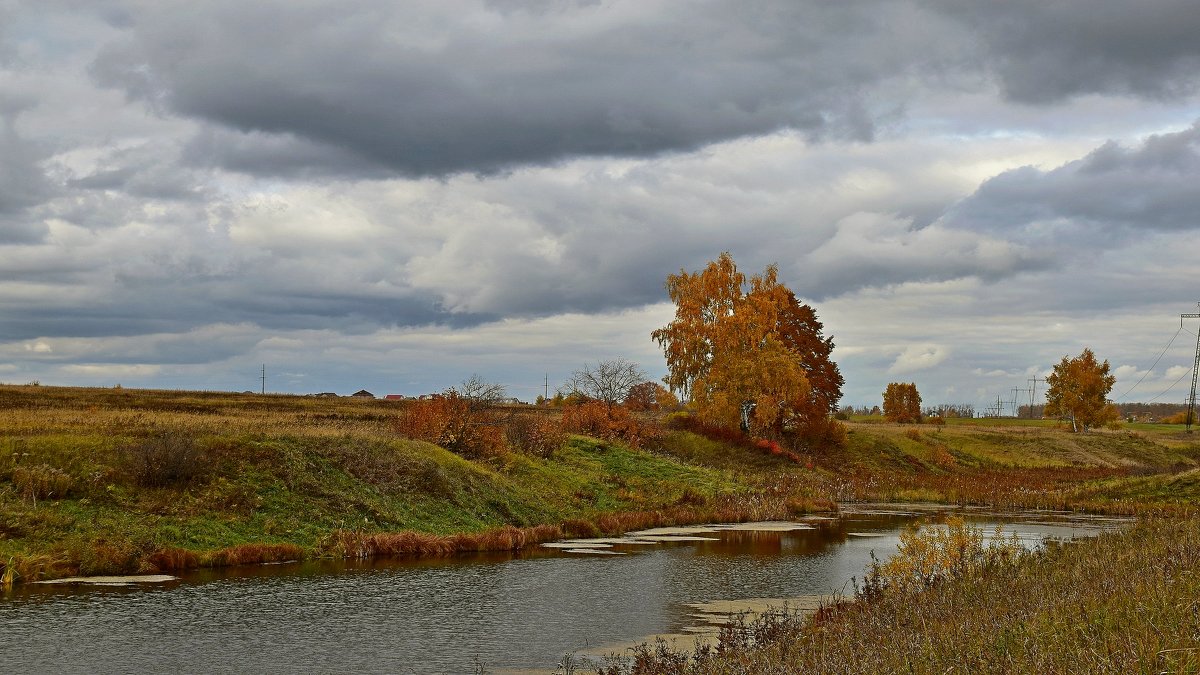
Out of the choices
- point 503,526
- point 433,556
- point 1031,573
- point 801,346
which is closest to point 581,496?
point 503,526

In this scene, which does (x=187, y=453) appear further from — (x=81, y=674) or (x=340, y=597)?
(x=81, y=674)

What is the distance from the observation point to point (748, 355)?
68750 mm

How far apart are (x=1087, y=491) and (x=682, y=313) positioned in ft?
102

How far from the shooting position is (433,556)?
94.5 feet

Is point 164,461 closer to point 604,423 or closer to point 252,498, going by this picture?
point 252,498

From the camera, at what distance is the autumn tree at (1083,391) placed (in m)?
116

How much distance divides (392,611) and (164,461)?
1293 centimetres

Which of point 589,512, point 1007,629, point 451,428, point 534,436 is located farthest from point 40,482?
point 534,436

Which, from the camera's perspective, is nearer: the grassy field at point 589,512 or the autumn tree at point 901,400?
the grassy field at point 589,512

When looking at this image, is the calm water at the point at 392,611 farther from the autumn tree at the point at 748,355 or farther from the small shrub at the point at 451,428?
the autumn tree at the point at 748,355

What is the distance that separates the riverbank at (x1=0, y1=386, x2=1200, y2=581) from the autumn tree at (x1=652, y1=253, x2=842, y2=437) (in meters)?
10.7

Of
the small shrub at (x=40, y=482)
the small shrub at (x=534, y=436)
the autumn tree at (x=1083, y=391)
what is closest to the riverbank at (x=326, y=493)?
the small shrub at (x=40, y=482)

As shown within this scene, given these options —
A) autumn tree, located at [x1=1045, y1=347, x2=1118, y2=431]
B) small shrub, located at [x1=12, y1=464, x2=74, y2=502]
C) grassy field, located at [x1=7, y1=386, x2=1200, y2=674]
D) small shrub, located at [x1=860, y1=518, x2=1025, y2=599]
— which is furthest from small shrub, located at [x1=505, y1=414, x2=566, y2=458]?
autumn tree, located at [x1=1045, y1=347, x2=1118, y2=431]

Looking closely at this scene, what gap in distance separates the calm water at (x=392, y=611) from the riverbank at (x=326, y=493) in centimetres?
233
